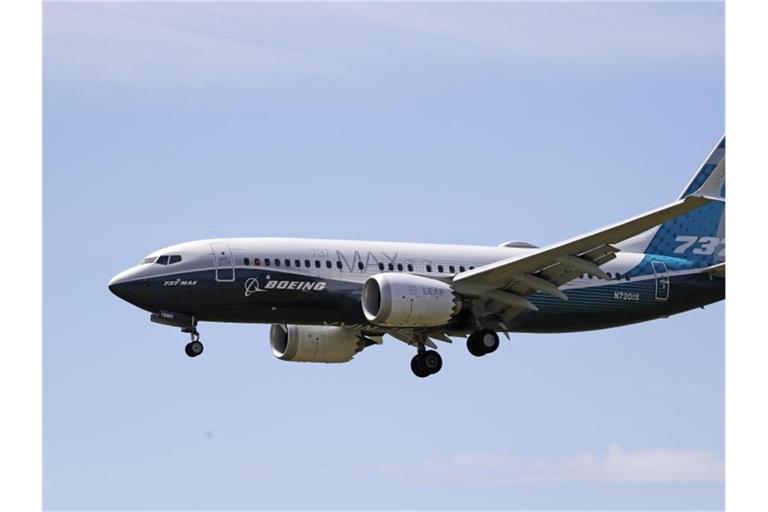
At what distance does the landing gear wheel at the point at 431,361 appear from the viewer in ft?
166

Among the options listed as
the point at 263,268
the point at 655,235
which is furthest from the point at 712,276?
the point at 263,268

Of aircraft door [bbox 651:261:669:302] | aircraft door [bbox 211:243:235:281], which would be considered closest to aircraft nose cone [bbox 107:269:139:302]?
aircraft door [bbox 211:243:235:281]

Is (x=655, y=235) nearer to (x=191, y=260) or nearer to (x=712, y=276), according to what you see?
(x=712, y=276)

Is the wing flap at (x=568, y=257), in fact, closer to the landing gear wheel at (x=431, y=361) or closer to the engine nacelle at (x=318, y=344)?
the landing gear wheel at (x=431, y=361)

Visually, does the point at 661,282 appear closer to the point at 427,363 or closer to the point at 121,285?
the point at 427,363

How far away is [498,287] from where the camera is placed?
48.0 metres

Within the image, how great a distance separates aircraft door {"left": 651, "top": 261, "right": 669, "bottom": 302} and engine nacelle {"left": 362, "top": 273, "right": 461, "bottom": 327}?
8.41 m

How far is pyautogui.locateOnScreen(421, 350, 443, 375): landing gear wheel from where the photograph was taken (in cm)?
5072

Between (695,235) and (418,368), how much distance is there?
37.2ft

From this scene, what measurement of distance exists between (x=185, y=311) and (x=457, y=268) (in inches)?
365

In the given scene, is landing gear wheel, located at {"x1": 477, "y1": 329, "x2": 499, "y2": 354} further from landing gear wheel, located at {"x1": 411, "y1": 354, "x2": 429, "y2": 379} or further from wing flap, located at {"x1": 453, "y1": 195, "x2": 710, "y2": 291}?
landing gear wheel, located at {"x1": 411, "y1": 354, "x2": 429, "y2": 379}

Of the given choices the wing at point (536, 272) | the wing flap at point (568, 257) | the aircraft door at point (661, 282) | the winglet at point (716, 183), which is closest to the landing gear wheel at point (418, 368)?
the wing at point (536, 272)

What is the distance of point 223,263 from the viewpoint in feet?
152

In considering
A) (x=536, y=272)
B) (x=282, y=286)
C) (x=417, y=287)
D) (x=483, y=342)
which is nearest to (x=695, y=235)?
(x=536, y=272)
